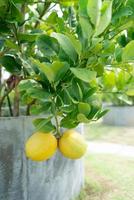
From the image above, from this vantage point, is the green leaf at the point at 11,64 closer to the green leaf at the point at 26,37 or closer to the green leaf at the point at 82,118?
the green leaf at the point at 26,37

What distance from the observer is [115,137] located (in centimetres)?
522

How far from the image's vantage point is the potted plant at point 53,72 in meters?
1.15

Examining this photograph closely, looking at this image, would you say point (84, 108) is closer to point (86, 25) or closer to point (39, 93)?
point (39, 93)

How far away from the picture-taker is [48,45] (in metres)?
1.33

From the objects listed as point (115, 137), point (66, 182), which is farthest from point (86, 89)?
point (115, 137)

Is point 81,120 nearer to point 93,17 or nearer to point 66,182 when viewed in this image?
point 93,17

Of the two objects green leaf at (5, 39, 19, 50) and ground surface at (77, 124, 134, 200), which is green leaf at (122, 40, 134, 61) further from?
ground surface at (77, 124, 134, 200)

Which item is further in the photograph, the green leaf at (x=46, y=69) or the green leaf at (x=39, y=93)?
the green leaf at (x=39, y=93)

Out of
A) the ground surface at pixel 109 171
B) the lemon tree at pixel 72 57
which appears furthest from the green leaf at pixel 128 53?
the ground surface at pixel 109 171

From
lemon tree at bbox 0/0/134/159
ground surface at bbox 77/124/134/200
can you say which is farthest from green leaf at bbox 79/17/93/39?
ground surface at bbox 77/124/134/200

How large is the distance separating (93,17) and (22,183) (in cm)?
101

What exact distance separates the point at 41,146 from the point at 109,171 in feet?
5.64

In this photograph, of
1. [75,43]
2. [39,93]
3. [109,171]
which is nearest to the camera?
[75,43]

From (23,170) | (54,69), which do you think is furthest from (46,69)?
(23,170)
